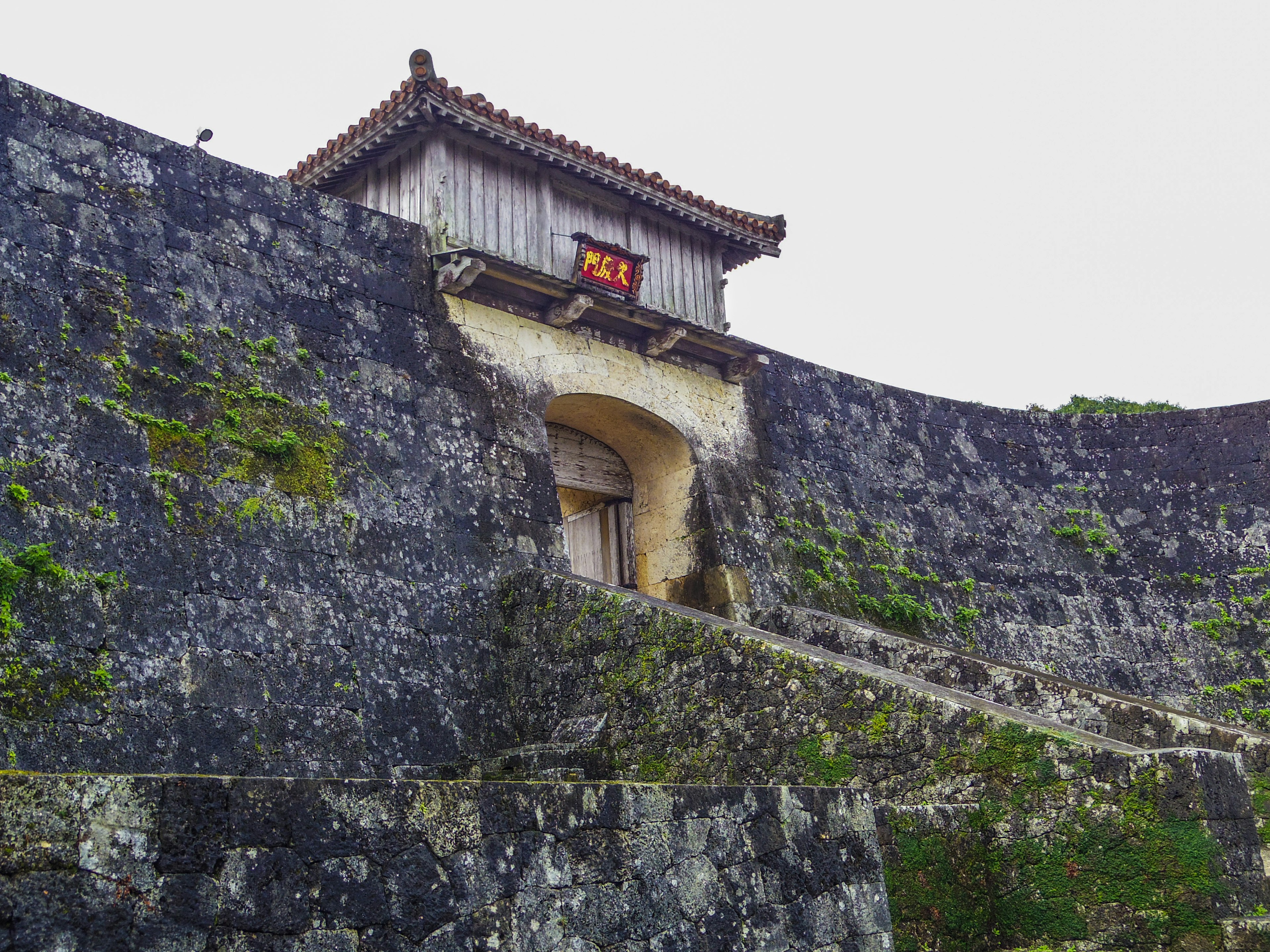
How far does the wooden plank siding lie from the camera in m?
8.97

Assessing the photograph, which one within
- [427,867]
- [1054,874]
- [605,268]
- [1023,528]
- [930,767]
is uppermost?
[605,268]

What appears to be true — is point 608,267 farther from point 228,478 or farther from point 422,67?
point 228,478

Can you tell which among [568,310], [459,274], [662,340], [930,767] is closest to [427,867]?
[930,767]

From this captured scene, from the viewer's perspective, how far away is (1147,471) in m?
14.1

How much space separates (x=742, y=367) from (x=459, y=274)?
346 centimetres

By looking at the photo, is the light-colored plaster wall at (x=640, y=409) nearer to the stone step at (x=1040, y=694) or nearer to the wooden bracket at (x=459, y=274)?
the wooden bracket at (x=459, y=274)

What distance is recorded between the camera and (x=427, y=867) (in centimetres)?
306

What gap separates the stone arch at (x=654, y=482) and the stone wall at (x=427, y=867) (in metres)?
5.95

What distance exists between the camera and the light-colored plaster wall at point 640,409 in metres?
9.09

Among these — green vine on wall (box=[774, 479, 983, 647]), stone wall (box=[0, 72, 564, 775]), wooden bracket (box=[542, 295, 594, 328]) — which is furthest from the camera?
green vine on wall (box=[774, 479, 983, 647])

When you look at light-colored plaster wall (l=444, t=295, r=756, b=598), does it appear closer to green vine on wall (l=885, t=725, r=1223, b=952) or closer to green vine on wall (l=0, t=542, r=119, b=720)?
green vine on wall (l=0, t=542, r=119, b=720)

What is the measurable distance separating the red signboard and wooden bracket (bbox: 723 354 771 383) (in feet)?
5.06

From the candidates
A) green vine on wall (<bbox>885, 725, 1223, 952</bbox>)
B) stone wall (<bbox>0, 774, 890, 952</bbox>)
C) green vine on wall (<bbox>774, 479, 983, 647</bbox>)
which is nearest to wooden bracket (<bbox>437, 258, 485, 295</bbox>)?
green vine on wall (<bbox>774, 479, 983, 647</bbox>)

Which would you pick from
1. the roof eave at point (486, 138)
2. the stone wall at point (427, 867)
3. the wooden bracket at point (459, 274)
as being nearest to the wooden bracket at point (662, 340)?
the roof eave at point (486, 138)
